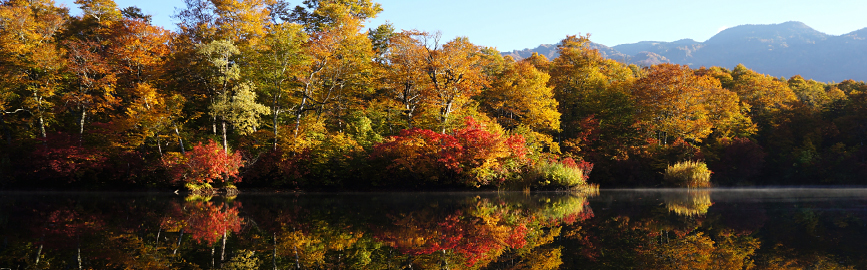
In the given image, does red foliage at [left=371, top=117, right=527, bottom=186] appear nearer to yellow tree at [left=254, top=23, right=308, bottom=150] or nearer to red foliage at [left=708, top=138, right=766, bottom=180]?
yellow tree at [left=254, top=23, right=308, bottom=150]

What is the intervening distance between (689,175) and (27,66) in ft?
106

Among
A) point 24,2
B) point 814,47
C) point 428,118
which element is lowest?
point 428,118

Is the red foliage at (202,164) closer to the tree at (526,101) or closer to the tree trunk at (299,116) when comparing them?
the tree trunk at (299,116)

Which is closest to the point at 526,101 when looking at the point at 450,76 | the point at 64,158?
the point at 450,76

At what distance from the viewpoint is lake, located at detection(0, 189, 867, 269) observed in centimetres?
551

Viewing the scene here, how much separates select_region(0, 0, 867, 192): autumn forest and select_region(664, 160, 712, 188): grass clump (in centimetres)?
11

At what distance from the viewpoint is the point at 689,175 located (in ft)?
77.1

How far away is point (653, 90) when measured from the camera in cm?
2766

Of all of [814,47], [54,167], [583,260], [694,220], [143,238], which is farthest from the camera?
[814,47]

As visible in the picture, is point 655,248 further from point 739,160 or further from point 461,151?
point 739,160

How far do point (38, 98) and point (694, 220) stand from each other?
2831 cm

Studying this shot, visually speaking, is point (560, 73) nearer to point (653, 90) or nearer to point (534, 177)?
point (653, 90)

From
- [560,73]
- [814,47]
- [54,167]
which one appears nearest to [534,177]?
[560,73]

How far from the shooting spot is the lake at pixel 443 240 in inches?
217
